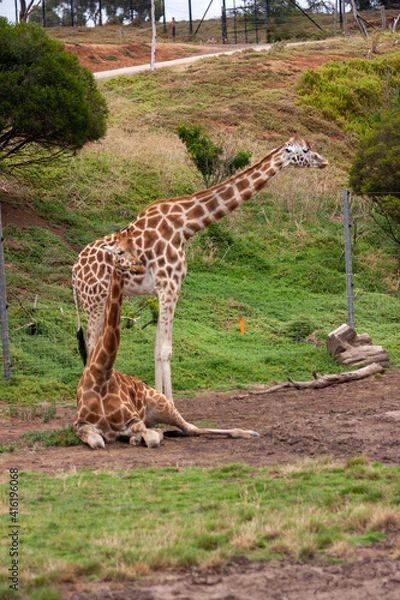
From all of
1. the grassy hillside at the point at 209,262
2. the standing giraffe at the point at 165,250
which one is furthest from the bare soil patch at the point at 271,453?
the grassy hillside at the point at 209,262

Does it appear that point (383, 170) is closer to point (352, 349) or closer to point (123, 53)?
point (352, 349)

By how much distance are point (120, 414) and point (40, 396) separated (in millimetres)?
3090

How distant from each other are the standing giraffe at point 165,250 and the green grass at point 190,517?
3350 mm

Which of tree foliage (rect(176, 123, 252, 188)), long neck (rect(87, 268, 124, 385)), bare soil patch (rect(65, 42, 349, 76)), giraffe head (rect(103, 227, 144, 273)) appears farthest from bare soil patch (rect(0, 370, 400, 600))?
bare soil patch (rect(65, 42, 349, 76))

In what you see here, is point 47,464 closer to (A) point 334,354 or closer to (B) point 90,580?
(B) point 90,580

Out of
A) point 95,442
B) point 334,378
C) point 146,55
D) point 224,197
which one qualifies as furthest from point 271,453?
point 146,55

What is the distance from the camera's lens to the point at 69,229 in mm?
19344

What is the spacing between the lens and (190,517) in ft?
20.5

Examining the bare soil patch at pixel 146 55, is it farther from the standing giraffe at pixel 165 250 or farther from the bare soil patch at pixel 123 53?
the standing giraffe at pixel 165 250

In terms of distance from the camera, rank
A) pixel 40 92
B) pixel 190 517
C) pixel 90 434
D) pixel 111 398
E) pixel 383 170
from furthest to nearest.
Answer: pixel 383 170 < pixel 40 92 < pixel 111 398 < pixel 90 434 < pixel 190 517

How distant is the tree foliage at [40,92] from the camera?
17344 mm

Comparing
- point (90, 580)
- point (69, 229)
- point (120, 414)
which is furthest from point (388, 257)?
point (90, 580)

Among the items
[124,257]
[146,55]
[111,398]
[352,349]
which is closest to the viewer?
[124,257]

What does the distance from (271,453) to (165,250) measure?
3402mm
